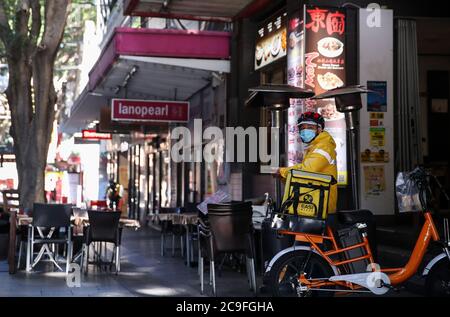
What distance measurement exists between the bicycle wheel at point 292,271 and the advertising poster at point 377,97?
4597 mm

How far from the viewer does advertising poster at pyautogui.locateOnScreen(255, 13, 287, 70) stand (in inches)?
504

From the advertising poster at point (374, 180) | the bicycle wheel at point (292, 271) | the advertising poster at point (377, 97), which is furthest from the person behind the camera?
the advertising poster at point (377, 97)

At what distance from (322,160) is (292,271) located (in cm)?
116

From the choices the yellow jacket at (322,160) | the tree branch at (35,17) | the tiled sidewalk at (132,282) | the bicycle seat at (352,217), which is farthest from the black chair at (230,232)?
the tree branch at (35,17)

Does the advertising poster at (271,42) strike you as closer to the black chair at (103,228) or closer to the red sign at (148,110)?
the red sign at (148,110)

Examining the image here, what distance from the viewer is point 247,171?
1446 centimetres

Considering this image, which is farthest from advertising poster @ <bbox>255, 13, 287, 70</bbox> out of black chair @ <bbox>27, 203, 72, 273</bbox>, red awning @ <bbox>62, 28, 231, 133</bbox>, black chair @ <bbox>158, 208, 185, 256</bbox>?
black chair @ <bbox>27, 203, 72, 273</bbox>

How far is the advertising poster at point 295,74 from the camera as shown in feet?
36.7

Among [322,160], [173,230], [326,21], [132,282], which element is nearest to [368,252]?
[322,160]

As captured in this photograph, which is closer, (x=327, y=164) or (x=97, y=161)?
(x=327, y=164)

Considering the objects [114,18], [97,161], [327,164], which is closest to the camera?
[327,164]
